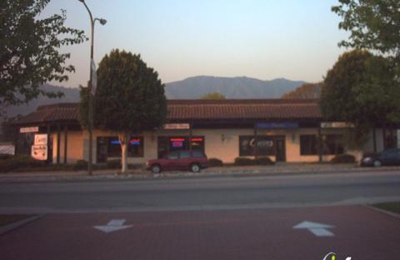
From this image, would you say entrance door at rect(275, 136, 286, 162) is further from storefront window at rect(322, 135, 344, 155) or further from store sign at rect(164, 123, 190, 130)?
store sign at rect(164, 123, 190, 130)

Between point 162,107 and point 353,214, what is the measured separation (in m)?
22.1

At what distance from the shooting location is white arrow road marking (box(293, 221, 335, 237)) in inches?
343

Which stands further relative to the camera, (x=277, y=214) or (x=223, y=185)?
(x=223, y=185)

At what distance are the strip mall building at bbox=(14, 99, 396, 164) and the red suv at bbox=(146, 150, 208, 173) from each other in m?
7.41

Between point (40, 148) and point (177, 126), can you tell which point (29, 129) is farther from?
point (177, 126)

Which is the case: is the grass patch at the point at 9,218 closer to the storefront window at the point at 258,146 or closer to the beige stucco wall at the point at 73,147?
the beige stucco wall at the point at 73,147

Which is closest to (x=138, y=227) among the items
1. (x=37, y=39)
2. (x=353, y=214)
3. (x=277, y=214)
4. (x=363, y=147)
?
(x=277, y=214)

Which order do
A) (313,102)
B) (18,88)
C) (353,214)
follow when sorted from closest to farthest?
1. (18,88)
2. (353,214)
3. (313,102)

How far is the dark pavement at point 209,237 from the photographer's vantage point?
7.31 m

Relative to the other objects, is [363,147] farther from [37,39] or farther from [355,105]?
[37,39]

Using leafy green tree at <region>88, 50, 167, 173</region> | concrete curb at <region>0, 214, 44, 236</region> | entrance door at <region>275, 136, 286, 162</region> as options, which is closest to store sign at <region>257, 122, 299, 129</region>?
entrance door at <region>275, 136, 286, 162</region>

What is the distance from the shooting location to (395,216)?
10297 mm

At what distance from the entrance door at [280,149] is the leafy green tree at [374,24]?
30.3 meters

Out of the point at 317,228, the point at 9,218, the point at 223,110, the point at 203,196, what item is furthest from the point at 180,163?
the point at 317,228
